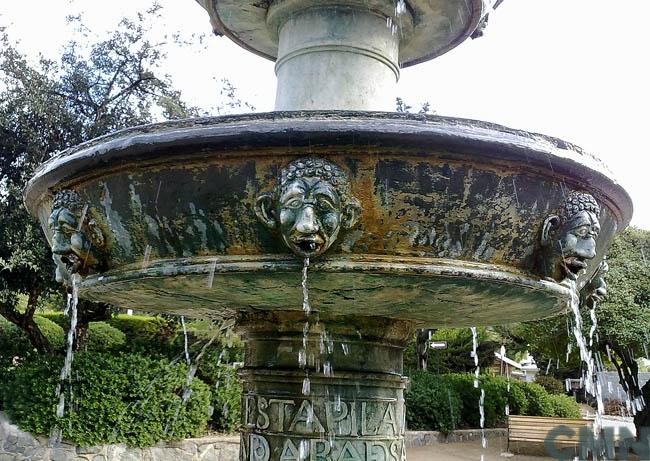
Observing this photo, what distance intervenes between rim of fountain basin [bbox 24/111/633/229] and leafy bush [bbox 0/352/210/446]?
6.50 m

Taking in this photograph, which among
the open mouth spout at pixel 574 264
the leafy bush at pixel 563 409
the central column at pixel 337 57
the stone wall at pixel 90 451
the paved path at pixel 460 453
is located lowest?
the paved path at pixel 460 453

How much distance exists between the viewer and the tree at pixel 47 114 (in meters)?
9.21

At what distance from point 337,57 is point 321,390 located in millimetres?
1636

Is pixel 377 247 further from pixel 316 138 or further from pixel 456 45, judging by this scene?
pixel 456 45

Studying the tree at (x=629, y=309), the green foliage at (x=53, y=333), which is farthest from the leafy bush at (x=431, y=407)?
the green foliage at (x=53, y=333)

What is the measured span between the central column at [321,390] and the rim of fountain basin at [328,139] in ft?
3.69

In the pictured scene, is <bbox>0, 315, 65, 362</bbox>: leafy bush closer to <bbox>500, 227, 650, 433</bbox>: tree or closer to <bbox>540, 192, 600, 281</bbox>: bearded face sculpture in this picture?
<bbox>540, 192, 600, 281</bbox>: bearded face sculpture

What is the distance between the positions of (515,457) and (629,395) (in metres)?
4.13

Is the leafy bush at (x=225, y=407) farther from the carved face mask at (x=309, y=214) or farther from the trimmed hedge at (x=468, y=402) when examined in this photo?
the carved face mask at (x=309, y=214)

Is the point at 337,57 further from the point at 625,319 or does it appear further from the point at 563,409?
the point at 563,409

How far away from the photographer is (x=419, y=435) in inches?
472

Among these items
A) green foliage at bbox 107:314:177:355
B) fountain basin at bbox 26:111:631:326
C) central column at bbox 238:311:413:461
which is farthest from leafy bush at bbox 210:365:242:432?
fountain basin at bbox 26:111:631:326

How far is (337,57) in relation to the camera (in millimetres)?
3207

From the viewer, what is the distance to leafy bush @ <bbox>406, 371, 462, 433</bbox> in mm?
12344
